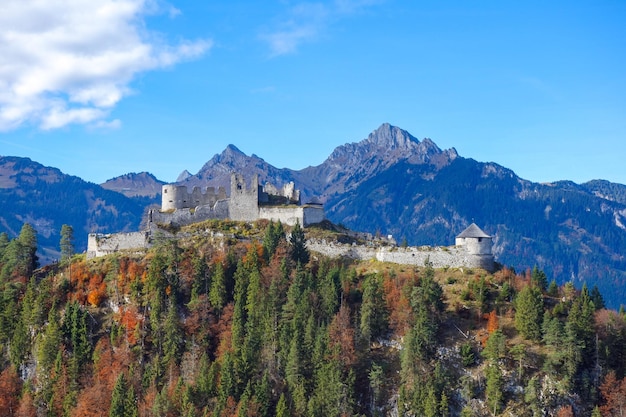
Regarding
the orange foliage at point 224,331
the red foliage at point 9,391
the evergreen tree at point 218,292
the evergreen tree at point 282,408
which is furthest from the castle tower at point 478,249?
the red foliage at point 9,391

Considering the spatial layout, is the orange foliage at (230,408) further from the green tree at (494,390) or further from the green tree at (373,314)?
the green tree at (494,390)

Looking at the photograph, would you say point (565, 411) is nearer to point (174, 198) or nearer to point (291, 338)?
point (291, 338)

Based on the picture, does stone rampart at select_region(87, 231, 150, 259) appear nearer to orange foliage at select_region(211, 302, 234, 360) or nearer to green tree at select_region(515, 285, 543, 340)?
orange foliage at select_region(211, 302, 234, 360)

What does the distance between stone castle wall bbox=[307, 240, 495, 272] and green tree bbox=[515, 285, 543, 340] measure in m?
12.5

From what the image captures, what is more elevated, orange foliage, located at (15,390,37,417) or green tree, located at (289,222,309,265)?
green tree, located at (289,222,309,265)

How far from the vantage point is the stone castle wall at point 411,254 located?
107 metres

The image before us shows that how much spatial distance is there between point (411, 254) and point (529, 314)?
882 inches

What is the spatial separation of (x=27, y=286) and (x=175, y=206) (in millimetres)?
28003

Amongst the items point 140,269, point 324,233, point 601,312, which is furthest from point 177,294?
point 601,312

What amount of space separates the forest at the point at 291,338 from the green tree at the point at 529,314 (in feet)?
0.58

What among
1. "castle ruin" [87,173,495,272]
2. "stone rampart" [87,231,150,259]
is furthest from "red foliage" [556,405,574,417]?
"stone rampart" [87,231,150,259]

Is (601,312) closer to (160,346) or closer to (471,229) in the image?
(471,229)

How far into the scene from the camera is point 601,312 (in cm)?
9944

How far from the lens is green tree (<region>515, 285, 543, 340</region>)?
3671 inches
